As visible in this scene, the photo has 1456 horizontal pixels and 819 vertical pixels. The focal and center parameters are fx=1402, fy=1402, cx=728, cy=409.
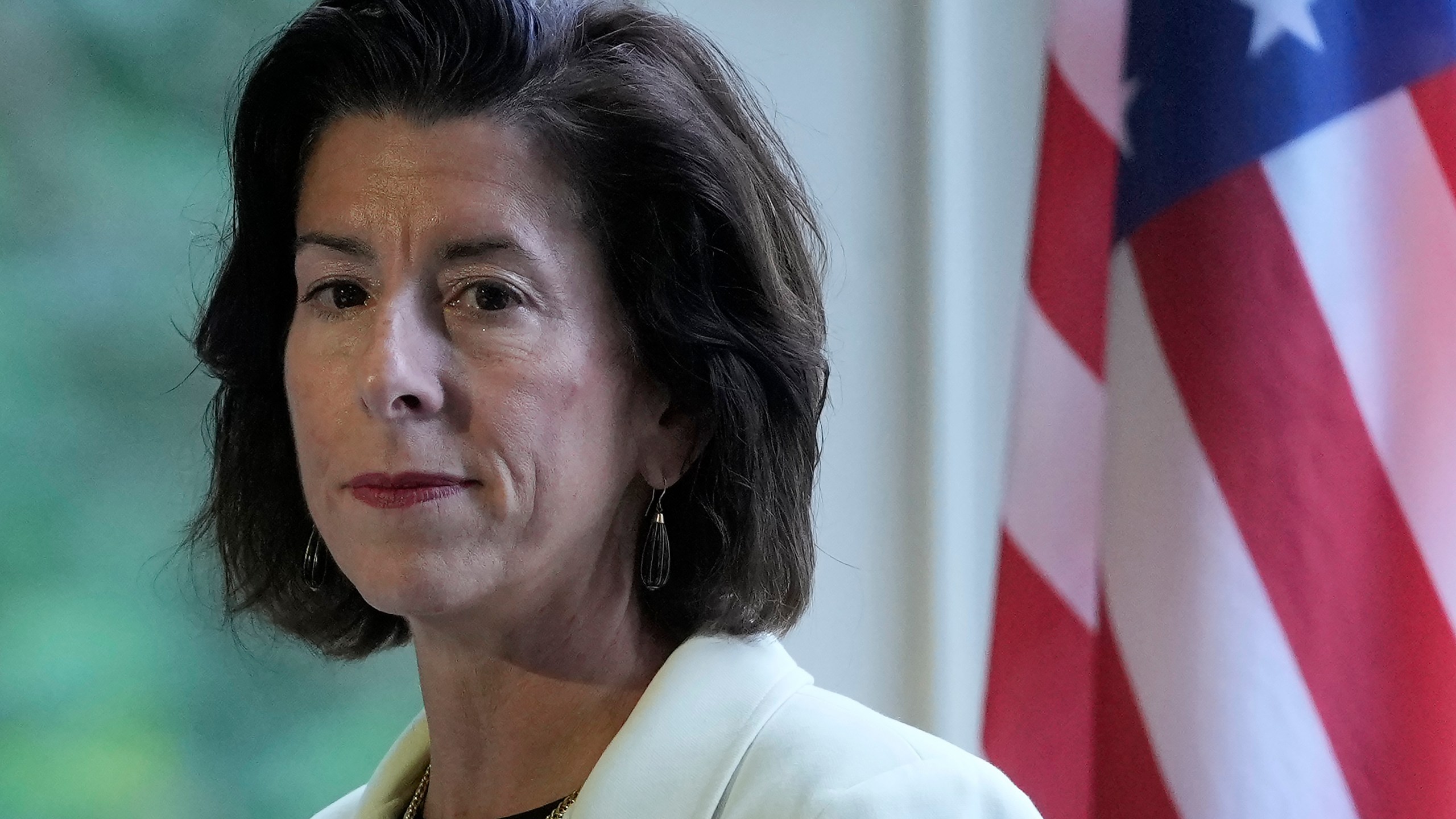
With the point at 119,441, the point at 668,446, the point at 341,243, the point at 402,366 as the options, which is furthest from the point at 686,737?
the point at 119,441

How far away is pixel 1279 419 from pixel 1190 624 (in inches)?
9.5

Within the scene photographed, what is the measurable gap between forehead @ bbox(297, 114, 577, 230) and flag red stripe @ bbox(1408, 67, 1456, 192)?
89cm

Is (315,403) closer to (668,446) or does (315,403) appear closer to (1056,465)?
(668,446)

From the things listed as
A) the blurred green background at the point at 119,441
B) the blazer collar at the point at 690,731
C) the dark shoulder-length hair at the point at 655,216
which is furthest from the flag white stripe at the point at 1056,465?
the blurred green background at the point at 119,441

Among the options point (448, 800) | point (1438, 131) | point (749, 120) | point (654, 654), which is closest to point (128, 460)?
point (448, 800)

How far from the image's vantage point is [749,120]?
1.29 m

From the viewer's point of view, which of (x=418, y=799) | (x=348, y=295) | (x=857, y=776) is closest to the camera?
(x=857, y=776)

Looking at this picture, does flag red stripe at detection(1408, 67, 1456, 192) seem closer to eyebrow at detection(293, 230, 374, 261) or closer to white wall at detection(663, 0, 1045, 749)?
white wall at detection(663, 0, 1045, 749)

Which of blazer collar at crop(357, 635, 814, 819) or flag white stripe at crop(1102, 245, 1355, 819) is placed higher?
blazer collar at crop(357, 635, 814, 819)

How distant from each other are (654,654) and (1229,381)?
0.68 m

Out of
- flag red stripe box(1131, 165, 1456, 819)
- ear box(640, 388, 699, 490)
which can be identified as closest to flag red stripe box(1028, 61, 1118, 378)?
flag red stripe box(1131, 165, 1456, 819)

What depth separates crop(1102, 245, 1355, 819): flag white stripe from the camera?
57.5 inches

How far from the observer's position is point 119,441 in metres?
1.62

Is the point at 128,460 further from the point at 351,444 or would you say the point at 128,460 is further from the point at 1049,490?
the point at 1049,490
